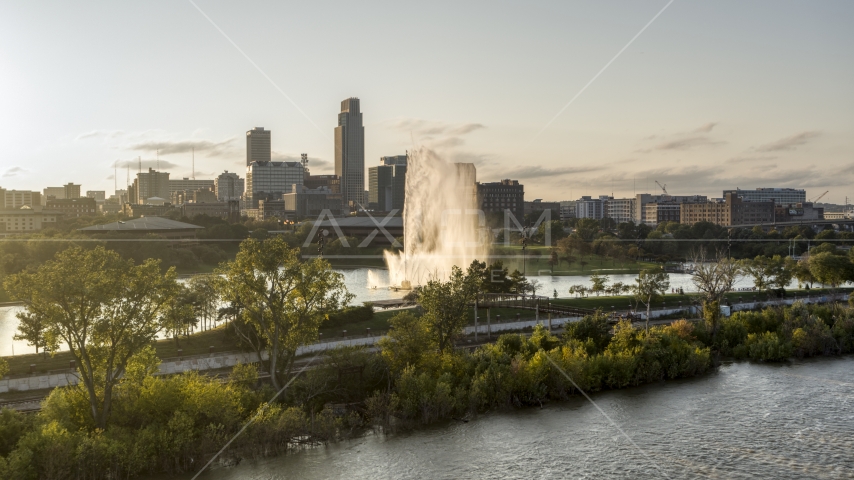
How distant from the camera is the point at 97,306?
24984 millimetres

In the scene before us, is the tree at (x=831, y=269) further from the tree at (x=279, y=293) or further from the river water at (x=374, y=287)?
the tree at (x=279, y=293)

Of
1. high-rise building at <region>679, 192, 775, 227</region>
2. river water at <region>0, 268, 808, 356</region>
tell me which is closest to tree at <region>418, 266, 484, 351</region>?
river water at <region>0, 268, 808, 356</region>

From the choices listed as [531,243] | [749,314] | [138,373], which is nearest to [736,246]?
[531,243]

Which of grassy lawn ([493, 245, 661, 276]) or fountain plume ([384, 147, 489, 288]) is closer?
fountain plume ([384, 147, 489, 288])

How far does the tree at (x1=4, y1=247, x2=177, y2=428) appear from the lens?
956 inches

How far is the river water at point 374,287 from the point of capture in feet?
142

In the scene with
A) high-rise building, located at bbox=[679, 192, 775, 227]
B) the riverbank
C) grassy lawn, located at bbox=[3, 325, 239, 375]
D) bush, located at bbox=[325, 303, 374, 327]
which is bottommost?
the riverbank

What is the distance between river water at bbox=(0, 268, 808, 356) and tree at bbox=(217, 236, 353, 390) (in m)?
17.5

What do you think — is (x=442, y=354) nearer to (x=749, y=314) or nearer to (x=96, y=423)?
(x=96, y=423)

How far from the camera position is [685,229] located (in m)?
138

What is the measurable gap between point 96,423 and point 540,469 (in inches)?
610

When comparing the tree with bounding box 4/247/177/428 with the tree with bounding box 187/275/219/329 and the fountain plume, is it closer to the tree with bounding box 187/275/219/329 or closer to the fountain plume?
the tree with bounding box 187/275/219/329

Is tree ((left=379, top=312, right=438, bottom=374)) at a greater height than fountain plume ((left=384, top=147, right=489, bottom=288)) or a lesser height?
lesser

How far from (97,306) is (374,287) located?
44.7 m
